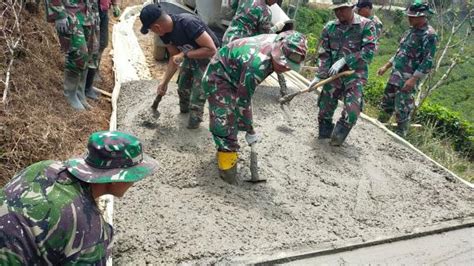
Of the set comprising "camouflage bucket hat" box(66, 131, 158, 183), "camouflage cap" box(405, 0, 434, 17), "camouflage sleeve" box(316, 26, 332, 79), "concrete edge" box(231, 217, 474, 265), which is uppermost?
"camouflage cap" box(405, 0, 434, 17)

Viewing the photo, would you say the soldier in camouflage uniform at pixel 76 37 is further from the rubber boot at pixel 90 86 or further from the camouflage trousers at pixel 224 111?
the camouflage trousers at pixel 224 111

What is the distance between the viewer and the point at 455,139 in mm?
8758

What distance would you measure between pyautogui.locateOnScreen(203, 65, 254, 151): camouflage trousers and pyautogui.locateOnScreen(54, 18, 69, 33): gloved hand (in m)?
1.48

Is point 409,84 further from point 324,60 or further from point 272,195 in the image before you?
point 272,195

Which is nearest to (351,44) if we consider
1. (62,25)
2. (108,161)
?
(62,25)

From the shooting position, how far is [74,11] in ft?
13.3

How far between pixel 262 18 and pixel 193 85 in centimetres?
143

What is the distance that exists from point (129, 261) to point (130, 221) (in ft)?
1.29

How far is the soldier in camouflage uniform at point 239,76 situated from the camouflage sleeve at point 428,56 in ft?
8.75

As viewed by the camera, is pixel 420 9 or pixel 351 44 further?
pixel 420 9

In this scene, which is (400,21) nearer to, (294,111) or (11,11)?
(294,111)

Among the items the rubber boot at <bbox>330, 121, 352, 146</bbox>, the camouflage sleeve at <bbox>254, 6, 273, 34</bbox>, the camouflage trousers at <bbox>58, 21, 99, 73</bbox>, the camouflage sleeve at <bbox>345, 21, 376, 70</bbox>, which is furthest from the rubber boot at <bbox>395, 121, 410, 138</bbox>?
the camouflage trousers at <bbox>58, 21, 99, 73</bbox>

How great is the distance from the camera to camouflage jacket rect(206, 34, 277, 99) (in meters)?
3.27

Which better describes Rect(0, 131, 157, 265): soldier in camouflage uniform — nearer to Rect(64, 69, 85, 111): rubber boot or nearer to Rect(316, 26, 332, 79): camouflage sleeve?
Rect(64, 69, 85, 111): rubber boot
